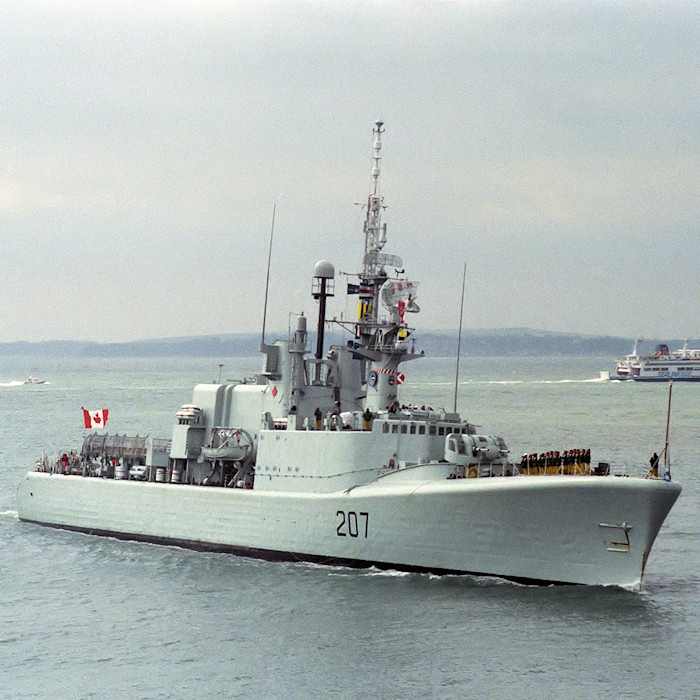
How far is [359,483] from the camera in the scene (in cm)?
2892

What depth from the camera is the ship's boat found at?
25938 millimetres

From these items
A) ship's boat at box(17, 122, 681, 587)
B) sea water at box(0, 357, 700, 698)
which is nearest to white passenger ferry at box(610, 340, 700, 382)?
sea water at box(0, 357, 700, 698)

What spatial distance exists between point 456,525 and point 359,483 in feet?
10.3

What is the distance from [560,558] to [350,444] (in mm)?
6272

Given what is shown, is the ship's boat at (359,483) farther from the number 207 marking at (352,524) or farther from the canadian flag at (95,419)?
the canadian flag at (95,419)

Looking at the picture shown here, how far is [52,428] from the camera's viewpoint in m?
74.0

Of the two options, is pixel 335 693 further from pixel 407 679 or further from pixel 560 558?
pixel 560 558

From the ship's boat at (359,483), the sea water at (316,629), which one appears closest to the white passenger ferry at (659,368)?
the sea water at (316,629)

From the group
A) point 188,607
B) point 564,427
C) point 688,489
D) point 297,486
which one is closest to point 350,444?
point 297,486

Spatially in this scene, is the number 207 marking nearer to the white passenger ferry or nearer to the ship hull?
the ship hull

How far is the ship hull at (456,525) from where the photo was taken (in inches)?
1005

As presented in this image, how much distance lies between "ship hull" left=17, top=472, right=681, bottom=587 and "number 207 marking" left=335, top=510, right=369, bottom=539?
0.08ft

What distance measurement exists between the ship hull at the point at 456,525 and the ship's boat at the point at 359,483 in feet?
0.11

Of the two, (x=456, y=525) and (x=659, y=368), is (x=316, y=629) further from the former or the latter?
(x=659, y=368)
